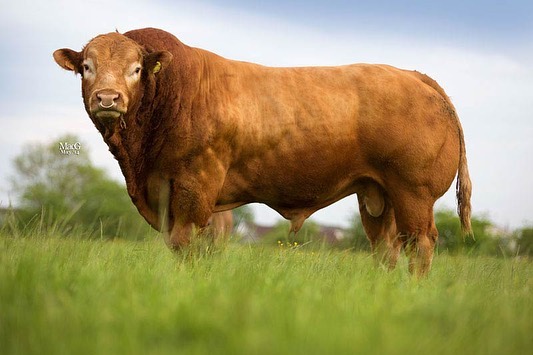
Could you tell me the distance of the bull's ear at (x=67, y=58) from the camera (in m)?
6.85

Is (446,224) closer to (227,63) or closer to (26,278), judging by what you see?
(227,63)

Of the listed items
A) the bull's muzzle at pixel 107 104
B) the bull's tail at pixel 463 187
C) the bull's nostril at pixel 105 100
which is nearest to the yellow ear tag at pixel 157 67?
the bull's muzzle at pixel 107 104

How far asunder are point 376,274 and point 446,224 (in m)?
29.2

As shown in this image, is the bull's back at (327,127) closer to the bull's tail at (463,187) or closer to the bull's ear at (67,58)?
the bull's tail at (463,187)

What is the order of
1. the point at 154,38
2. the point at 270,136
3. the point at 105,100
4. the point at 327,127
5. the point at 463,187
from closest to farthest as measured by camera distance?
the point at 105,100, the point at 154,38, the point at 270,136, the point at 327,127, the point at 463,187

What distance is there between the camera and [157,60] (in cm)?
666

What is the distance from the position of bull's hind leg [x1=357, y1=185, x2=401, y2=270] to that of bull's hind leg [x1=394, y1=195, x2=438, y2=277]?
0.70 feet

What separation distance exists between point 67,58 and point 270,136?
85.8 inches

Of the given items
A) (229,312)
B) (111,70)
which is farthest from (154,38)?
(229,312)

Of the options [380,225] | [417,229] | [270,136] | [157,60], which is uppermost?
[157,60]

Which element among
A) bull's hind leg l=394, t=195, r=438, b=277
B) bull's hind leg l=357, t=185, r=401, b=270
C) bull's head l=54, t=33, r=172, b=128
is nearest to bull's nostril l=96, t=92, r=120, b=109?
bull's head l=54, t=33, r=172, b=128

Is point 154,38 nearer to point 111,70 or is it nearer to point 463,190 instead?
point 111,70

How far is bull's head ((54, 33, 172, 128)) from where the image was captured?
611cm

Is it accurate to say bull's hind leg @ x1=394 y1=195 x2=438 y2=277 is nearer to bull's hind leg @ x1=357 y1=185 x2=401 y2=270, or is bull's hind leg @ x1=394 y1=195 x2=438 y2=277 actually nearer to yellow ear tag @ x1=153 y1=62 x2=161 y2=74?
bull's hind leg @ x1=357 y1=185 x2=401 y2=270
